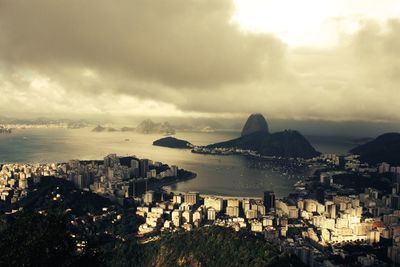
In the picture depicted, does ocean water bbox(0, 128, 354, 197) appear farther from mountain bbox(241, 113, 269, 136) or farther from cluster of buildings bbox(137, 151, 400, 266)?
mountain bbox(241, 113, 269, 136)

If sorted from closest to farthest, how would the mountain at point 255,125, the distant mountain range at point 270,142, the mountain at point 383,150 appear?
the mountain at point 383,150, the distant mountain range at point 270,142, the mountain at point 255,125

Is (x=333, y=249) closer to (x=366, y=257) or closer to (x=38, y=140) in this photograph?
(x=366, y=257)

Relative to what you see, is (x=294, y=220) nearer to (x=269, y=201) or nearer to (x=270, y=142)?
(x=269, y=201)

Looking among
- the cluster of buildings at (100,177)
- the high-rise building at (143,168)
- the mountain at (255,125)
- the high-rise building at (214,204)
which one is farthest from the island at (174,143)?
the high-rise building at (214,204)

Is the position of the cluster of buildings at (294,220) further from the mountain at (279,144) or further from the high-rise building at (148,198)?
the mountain at (279,144)

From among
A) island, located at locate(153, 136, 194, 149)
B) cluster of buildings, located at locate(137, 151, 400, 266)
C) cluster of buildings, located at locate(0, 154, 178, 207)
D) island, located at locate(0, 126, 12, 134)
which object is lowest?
cluster of buildings, located at locate(137, 151, 400, 266)

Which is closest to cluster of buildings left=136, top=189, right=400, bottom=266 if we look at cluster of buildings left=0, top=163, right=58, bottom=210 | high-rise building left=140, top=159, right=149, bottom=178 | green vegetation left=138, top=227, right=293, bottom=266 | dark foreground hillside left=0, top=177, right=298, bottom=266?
dark foreground hillside left=0, top=177, right=298, bottom=266

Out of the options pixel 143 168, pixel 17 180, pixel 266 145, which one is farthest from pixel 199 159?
pixel 17 180
